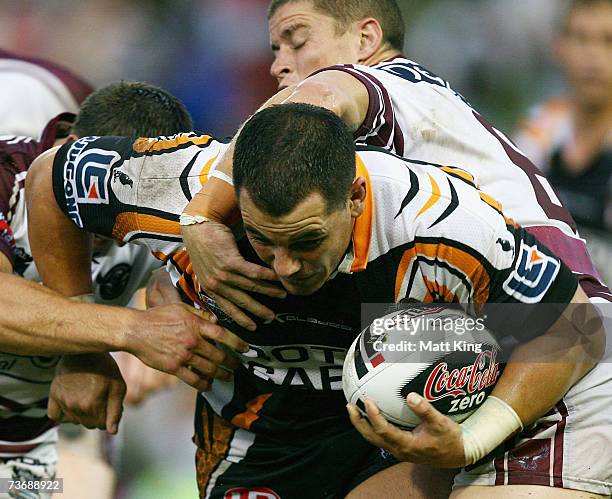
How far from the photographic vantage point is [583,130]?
625 cm

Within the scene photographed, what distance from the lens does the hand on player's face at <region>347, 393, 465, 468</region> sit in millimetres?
2809

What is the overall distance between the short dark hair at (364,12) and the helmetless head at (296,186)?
4.03ft

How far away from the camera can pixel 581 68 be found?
20.7 feet

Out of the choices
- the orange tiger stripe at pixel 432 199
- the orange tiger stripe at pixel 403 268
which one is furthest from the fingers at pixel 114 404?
the orange tiger stripe at pixel 432 199

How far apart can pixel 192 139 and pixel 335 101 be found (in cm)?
49

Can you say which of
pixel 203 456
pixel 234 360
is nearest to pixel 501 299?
pixel 234 360

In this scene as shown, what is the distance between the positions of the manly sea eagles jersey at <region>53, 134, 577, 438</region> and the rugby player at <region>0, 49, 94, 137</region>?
1.28 meters

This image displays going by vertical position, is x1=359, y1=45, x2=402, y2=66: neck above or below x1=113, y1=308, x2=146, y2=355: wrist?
above

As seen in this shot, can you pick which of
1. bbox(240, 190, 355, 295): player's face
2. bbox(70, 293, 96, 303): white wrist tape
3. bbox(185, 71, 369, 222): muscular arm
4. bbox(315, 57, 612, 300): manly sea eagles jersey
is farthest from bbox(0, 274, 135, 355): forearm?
bbox(315, 57, 612, 300): manly sea eagles jersey

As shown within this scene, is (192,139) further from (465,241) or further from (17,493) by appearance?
(17,493)

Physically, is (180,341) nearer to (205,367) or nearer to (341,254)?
(205,367)

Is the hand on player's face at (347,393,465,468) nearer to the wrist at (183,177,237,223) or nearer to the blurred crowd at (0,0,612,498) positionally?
the wrist at (183,177,237,223)

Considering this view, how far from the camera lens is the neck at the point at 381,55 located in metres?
3.98

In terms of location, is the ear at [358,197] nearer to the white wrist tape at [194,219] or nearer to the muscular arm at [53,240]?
the white wrist tape at [194,219]
